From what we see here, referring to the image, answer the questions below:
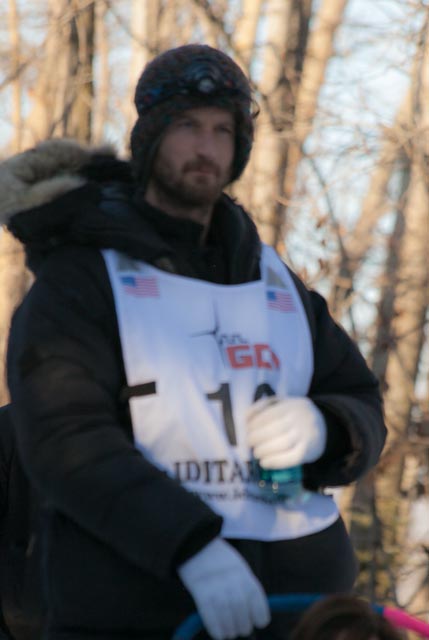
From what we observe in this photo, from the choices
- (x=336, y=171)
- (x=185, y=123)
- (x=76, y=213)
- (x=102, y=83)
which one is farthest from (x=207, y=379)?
(x=102, y=83)

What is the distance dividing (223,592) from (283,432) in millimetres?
418

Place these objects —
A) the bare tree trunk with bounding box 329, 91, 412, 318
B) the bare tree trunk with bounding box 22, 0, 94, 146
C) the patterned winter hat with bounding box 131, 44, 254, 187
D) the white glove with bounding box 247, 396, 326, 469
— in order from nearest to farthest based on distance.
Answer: the white glove with bounding box 247, 396, 326, 469, the patterned winter hat with bounding box 131, 44, 254, 187, the bare tree trunk with bounding box 329, 91, 412, 318, the bare tree trunk with bounding box 22, 0, 94, 146

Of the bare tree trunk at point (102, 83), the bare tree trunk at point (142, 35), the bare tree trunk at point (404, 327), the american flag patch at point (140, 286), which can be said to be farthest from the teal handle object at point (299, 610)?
the bare tree trunk at point (102, 83)

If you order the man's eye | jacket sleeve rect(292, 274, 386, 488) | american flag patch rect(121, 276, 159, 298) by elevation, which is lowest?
jacket sleeve rect(292, 274, 386, 488)

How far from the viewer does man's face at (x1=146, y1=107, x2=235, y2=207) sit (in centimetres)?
270

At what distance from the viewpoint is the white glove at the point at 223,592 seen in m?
2.15

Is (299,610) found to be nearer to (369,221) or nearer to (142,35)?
(142,35)

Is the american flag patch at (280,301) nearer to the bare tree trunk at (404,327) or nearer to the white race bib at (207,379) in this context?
the white race bib at (207,379)

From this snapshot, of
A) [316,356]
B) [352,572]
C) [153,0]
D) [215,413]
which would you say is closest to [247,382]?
[215,413]

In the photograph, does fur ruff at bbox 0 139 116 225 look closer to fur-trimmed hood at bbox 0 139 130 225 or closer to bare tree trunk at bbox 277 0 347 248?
fur-trimmed hood at bbox 0 139 130 225

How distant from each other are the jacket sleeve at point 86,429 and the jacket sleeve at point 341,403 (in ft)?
1.56

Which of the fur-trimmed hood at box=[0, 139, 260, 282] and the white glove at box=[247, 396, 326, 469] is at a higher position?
the fur-trimmed hood at box=[0, 139, 260, 282]

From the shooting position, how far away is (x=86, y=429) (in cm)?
232

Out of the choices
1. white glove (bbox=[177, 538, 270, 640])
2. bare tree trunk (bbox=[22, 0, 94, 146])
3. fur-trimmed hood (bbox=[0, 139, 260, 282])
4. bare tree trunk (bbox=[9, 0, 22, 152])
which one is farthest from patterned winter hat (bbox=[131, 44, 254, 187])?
bare tree trunk (bbox=[9, 0, 22, 152])
